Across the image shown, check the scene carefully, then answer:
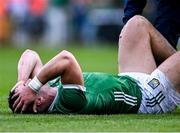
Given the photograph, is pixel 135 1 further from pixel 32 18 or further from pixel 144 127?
pixel 32 18

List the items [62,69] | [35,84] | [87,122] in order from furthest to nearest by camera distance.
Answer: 1. [35,84]
2. [62,69]
3. [87,122]

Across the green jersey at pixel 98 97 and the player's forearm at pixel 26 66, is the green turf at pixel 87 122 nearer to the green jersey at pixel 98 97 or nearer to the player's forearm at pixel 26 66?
the green jersey at pixel 98 97

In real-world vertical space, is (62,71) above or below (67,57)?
below

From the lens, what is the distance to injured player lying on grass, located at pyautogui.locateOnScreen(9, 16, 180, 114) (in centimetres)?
893

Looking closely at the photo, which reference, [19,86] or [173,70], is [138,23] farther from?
[19,86]

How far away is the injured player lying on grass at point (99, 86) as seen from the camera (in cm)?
893

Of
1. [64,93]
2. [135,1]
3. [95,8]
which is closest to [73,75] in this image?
[64,93]

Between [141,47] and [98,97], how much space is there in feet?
3.21

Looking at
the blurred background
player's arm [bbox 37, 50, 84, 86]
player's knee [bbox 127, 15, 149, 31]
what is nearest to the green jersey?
player's arm [bbox 37, 50, 84, 86]

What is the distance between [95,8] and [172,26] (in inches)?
890

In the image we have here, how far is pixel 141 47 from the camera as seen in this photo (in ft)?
32.3

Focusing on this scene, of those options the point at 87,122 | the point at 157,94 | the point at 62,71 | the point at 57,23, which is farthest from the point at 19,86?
the point at 57,23

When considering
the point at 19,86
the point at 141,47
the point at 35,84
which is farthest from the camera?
the point at 141,47

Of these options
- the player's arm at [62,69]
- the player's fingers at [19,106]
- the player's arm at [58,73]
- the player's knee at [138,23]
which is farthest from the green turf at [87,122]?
the player's knee at [138,23]
